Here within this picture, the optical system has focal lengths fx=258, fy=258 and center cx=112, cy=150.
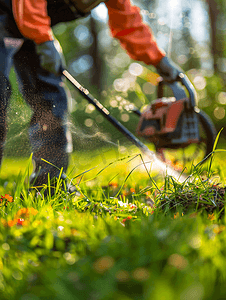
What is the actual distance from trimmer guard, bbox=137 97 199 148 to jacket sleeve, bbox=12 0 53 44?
40.4 inches

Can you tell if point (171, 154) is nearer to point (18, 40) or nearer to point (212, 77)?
point (18, 40)

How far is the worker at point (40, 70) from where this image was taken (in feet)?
4.77

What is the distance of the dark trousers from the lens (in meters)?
1.49

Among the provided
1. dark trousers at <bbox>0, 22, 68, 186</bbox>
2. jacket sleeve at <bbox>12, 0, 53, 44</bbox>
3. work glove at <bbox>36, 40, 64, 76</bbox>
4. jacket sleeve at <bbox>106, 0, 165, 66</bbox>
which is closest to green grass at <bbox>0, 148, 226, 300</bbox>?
dark trousers at <bbox>0, 22, 68, 186</bbox>

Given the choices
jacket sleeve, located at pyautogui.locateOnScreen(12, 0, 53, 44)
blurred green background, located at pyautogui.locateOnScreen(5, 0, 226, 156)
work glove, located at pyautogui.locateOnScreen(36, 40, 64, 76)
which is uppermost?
jacket sleeve, located at pyautogui.locateOnScreen(12, 0, 53, 44)

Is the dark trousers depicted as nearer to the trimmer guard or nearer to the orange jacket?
the orange jacket

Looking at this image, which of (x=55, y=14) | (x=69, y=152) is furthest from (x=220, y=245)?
(x=55, y=14)

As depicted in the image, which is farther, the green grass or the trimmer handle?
the trimmer handle

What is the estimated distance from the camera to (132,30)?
6.40 ft

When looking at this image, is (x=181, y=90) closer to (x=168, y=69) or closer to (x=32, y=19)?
(x=168, y=69)

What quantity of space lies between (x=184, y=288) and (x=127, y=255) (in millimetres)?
153

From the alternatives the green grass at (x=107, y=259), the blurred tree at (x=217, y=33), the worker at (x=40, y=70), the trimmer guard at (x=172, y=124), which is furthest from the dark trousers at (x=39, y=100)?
the blurred tree at (x=217, y=33)

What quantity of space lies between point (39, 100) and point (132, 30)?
947mm

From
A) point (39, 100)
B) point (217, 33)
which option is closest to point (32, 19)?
point (39, 100)
